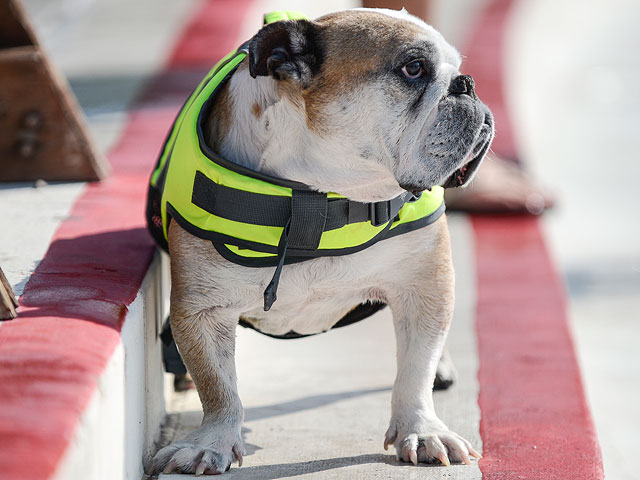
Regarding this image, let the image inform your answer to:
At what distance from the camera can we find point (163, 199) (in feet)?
9.48

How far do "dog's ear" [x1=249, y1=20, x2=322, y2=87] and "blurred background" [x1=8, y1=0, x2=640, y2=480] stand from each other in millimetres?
1690

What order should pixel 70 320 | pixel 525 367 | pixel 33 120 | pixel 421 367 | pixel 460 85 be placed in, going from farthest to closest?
pixel 33 120 < pixel 525 367 < pixel 421 367 < pixel 460 85 < pixel 70 320

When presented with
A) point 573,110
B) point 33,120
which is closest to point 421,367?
point 33,120

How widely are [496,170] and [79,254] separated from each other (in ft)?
11.2

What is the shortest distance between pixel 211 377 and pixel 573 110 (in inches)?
330

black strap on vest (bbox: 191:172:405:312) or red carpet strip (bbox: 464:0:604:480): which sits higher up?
black strap on vest (bbox: 191:172:405:312)

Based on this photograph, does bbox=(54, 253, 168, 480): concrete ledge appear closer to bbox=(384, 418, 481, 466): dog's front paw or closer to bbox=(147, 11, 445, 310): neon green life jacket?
bbox=(147, 11, 445, 310): neon green life jacket

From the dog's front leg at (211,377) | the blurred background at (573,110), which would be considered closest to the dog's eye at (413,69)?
the dog's front leg at (211,377)

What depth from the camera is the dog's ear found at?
2510 mm

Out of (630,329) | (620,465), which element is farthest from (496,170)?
(620,465)

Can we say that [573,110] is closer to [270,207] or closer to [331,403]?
[331,403]

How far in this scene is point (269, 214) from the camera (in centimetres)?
261

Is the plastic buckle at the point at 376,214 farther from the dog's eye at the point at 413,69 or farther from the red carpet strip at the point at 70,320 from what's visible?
the red carpet strip at the point at 70,320

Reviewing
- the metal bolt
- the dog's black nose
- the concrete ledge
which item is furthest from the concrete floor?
the metal bolt
